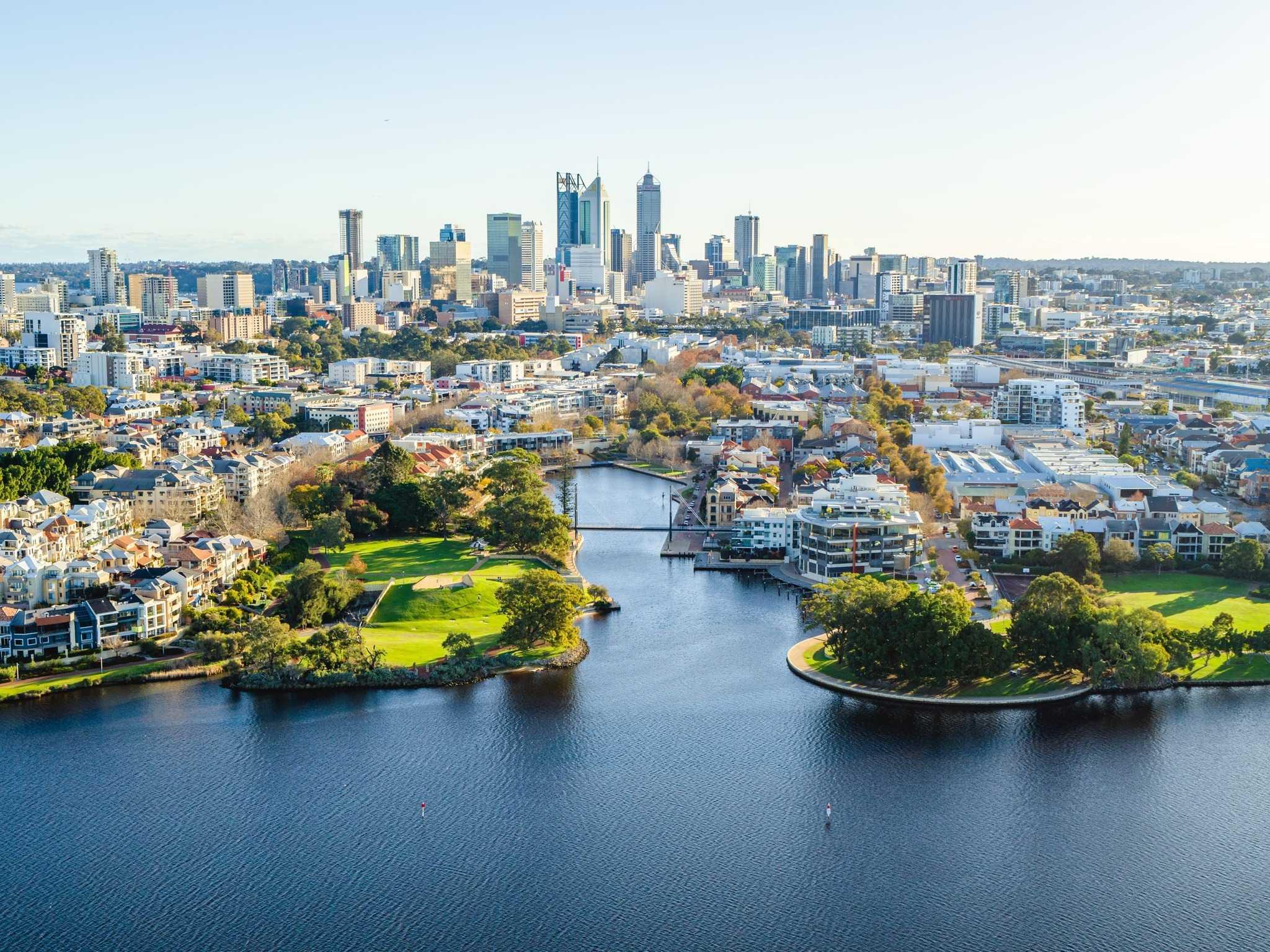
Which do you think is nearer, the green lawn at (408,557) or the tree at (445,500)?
the green lawn at (408,557)

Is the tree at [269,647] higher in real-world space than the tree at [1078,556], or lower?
lower

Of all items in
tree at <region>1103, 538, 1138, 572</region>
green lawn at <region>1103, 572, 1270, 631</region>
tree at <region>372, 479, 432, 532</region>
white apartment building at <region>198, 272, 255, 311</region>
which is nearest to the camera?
green lawn at <region>1103, 572, 1270, 631</region>

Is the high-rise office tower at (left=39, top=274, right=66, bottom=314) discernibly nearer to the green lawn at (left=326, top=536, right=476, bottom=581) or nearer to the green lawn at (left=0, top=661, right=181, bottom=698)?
the green lawn at (left=326, top=536, right=476, bottom=581)

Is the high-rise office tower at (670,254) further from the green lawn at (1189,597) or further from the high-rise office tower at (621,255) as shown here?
the green lawn at (1189,597)

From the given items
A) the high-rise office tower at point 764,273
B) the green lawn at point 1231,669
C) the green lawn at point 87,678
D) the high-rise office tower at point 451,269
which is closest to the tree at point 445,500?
the green lawn at point 87,678

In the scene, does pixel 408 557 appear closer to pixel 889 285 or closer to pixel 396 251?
pixel 889 285

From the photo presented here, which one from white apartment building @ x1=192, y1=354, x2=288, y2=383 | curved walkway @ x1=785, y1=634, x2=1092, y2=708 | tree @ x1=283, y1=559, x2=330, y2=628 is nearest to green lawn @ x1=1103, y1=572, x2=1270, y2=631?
curved walkway @ x1=785, y1=634, x2=1092, y2=708
